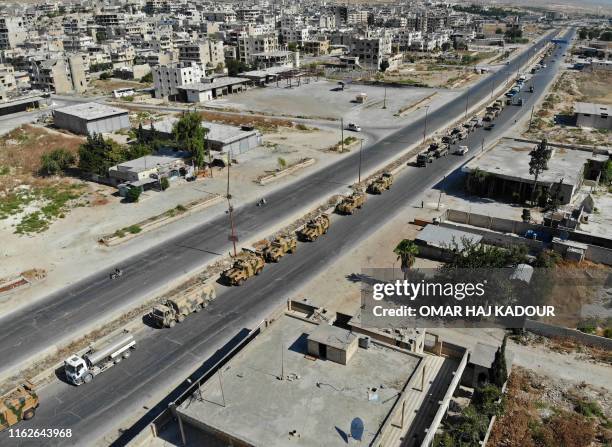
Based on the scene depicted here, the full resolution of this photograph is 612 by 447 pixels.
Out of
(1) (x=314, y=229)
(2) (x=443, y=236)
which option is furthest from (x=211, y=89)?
(2) (x=443, y=236)

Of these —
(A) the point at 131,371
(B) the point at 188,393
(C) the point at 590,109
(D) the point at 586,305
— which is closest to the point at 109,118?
(A) the point at 131,371

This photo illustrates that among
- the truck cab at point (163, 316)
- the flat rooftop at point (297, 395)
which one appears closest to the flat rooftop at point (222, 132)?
the truck cab at point (163, 316)

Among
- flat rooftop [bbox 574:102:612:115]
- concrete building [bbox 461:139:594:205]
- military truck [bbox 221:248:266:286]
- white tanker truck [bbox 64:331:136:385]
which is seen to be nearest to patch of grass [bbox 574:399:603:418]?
military truck [bbox 221:248:266:286]

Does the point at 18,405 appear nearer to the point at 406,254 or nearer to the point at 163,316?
the point at 163,316

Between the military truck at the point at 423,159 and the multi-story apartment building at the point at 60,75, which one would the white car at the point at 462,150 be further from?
the multi-story apartment building at the point at 60,75

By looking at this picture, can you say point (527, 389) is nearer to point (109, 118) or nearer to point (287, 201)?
point (287, 201)

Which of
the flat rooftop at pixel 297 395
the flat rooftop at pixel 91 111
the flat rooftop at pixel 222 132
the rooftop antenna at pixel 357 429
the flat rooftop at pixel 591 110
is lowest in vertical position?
the flat rooftop at pixel 297 395

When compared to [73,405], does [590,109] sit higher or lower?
higher
